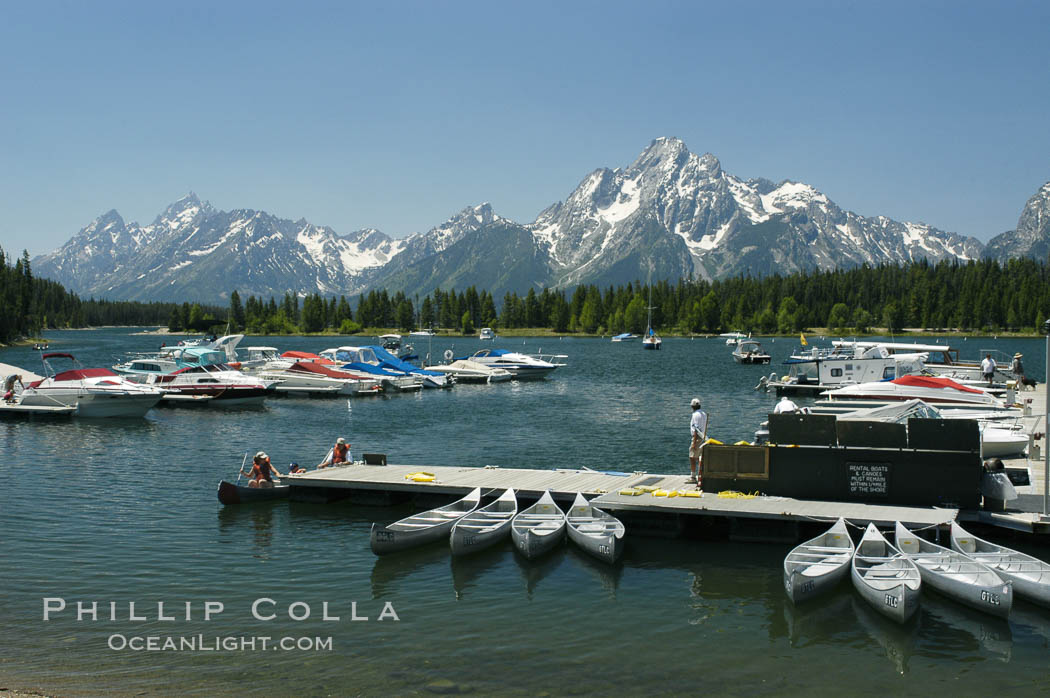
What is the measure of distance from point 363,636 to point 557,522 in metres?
7.79

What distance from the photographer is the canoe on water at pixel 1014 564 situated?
60.1 ft

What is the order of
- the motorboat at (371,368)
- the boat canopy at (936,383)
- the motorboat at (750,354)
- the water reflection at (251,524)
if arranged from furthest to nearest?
the motorboat at (750,354) < the motorboat at (371,368) < the boat canopy at (936,383) < the water reflection at (251,524)

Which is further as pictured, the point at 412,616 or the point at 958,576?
the point at 958,576

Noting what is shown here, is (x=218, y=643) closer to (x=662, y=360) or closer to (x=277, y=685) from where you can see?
(x=277, y=685)

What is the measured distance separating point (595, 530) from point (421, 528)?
5075 millimetres

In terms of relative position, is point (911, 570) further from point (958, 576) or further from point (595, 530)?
point (595, 530)

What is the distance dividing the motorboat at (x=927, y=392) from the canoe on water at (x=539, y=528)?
35.0m

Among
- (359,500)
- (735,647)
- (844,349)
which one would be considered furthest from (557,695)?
(844,349)

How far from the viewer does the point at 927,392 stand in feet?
→ 171

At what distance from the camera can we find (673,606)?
19.1 m

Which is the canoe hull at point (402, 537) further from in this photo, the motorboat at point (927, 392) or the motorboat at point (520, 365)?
the motorboat at point (520, 365)

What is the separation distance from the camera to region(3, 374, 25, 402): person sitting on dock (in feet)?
186

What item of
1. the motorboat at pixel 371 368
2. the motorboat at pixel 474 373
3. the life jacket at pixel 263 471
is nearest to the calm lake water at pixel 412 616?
the life jacket at pixel 263 471

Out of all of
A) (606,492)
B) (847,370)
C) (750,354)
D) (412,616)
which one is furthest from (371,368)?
(412,616)
